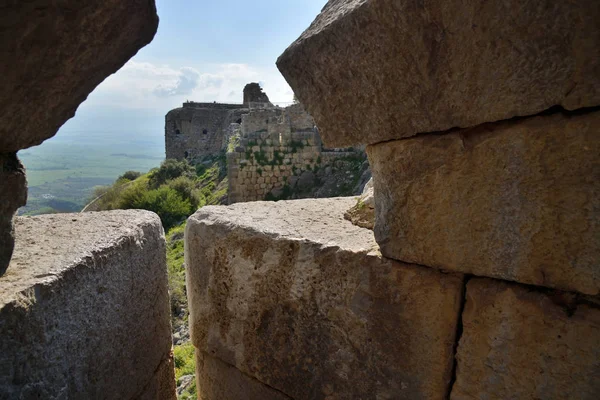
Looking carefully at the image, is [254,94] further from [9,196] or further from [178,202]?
[9,196]

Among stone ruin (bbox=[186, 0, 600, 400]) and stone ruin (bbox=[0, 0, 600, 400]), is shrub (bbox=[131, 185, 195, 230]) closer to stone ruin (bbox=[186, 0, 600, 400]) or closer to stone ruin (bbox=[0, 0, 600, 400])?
stone ruin (bbox=[0, 0, 600, 400])

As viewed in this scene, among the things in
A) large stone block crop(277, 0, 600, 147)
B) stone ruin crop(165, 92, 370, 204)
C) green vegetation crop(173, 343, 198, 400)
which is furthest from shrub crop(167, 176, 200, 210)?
large stone block crop(277, 0, 600, 147)

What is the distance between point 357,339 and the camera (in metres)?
1.88

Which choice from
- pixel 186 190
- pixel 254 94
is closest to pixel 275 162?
pixel 186 190

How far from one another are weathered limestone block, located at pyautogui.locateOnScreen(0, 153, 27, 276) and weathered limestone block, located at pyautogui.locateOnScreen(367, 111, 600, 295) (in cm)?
129

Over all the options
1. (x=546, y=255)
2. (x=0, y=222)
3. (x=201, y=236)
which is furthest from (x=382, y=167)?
(x=0, y=222)

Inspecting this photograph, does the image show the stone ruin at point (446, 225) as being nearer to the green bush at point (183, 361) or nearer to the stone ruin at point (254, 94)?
the green bush at point (183, 361)

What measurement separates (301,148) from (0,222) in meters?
11.0

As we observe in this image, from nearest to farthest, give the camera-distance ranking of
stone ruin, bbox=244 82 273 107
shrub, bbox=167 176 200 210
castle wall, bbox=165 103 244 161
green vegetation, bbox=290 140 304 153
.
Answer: green vegetation, bbox=290 140 304 153, shrub, bbox=167 176 200 210, stone ruin, bbox=244 82 273 107, castle wall, bbox=165 103 244 161

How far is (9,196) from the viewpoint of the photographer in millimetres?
1596

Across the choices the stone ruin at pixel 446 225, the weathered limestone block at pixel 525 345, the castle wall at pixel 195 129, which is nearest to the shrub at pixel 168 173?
the castle wall at pixel 195 129

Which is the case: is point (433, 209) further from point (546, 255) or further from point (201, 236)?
point (201, 236)

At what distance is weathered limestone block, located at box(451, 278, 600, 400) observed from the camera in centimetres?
135

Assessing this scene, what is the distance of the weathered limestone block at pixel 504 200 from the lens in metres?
1.29
